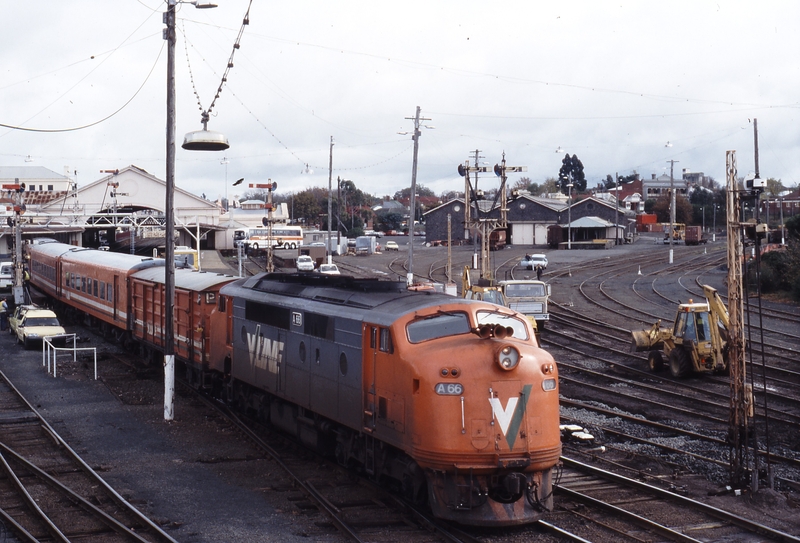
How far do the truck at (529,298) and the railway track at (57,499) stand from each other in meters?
21.0

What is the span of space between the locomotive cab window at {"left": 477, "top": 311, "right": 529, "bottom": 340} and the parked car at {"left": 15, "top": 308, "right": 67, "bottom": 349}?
24.2m

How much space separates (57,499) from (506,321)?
795cm

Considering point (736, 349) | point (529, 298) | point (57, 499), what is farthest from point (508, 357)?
point (529, 298)

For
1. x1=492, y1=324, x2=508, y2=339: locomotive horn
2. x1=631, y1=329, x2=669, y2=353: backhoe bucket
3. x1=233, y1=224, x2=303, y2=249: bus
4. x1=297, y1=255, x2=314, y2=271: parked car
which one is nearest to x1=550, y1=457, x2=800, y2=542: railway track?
x1=492, y1=324, x2=508, y2=339: locomotive horn

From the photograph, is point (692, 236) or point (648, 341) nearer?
point (648, 341)

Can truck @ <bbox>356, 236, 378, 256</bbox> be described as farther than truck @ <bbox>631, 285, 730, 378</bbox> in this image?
Yes

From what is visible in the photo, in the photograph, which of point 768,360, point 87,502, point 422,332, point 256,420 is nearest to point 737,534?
point 422,332

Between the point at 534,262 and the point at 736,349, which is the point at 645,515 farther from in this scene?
the point at 534,262

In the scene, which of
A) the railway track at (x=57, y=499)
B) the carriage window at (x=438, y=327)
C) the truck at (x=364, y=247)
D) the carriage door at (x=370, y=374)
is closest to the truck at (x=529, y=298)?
the railway track at (x=57, y=499)

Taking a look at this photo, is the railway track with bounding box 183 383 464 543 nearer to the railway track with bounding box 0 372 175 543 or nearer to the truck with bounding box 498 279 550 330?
the railway track with bounding box 0 372 175 543

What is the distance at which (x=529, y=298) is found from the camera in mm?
35438

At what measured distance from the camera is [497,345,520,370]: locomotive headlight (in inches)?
439

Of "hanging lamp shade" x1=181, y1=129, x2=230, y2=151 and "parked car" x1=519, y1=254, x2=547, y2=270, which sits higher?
"hanging lamp shade" x1=181, y1=129, x2=230, y2=151

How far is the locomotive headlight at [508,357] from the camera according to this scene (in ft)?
36.6
